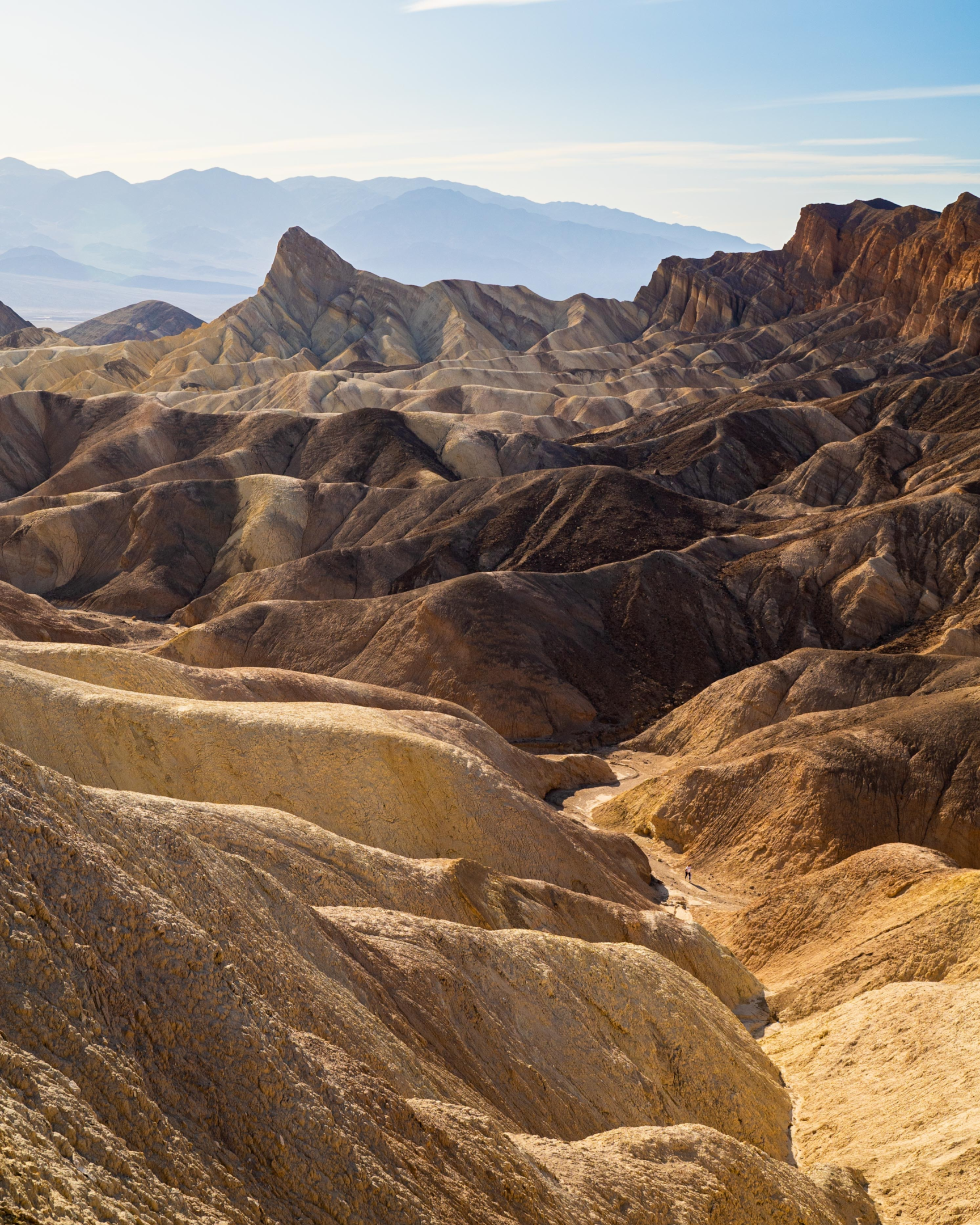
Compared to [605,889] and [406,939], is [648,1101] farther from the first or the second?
[605,889]

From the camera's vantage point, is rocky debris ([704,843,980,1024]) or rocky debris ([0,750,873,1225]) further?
rocky debris ([704,843,980,1024])

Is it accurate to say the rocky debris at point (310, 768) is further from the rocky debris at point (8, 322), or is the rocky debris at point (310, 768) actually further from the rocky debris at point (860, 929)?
the rocky debris at point (8, 322)

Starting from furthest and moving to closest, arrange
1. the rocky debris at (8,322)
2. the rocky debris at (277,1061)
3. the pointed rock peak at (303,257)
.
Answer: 1. the rocky debris at (8,322)
2. the pointed rock peak at (303,257)
3. the rocky debris at (277,1061)

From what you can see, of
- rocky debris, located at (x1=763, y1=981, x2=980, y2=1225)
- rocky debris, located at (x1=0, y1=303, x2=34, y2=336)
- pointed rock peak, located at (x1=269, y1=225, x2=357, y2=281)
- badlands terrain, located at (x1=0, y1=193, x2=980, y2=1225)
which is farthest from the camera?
rocky debris, located at (x1=0, y1=303, x2=34, y2=336)

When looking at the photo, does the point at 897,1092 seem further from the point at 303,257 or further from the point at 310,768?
the point at 303,257

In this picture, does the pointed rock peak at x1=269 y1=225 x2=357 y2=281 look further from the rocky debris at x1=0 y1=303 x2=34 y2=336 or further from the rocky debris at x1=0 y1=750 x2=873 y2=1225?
the rocky debris at x1=0 y1=750 x2=873 y2=1225

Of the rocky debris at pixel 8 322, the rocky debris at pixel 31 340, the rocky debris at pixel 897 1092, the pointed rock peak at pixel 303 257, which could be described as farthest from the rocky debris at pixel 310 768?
the rocky debris at pixel 8 322

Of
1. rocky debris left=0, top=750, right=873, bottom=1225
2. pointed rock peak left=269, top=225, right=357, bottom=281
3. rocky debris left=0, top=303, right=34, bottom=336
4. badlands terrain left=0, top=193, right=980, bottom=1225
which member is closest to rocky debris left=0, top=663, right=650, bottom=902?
badlands terrain left=0, top=193, right=980, bottom=1225

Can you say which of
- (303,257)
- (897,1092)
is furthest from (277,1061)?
(303,257)

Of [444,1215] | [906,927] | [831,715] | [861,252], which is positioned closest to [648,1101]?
[444,1215]

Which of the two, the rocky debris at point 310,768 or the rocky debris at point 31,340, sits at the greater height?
the rocky debris at point 31,340
